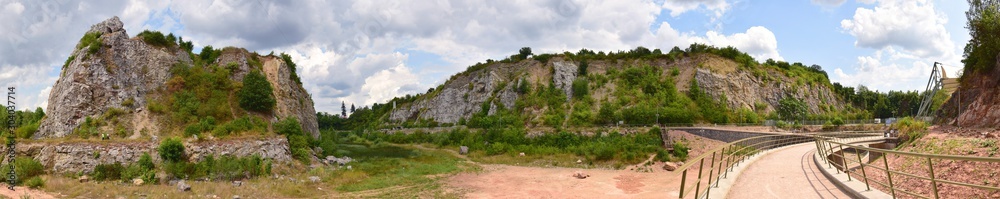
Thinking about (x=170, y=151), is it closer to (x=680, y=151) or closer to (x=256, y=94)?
(x=256, y=94)

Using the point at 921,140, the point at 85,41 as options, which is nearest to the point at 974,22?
the point at 921,140

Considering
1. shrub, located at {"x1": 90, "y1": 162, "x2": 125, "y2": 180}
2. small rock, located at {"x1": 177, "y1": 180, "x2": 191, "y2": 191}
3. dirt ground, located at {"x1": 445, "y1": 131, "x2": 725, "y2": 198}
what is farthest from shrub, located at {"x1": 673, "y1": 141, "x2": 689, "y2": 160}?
shrub, located at {"x1": 90, "y1": 162, "x2": 125, "y2": 180}

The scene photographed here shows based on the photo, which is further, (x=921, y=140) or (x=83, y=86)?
(x=83, y=86)

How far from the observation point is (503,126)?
63.9 m

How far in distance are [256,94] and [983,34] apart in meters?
42.8

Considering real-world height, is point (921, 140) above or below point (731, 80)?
below

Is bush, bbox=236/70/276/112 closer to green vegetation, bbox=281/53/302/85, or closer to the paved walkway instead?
green vegetation, bbox=281/53/302/85

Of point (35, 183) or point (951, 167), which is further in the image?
point (35, 183)

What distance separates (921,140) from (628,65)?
55.9 meters

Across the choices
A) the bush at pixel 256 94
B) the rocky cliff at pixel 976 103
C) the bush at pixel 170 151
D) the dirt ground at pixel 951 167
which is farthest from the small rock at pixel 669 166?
the bush at pixel 170 151

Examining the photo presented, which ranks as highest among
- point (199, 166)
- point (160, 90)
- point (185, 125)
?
point (160, 90)

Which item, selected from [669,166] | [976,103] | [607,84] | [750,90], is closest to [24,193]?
[669,166]

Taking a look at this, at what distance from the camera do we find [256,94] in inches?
1438

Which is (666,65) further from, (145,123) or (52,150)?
(52,150)
